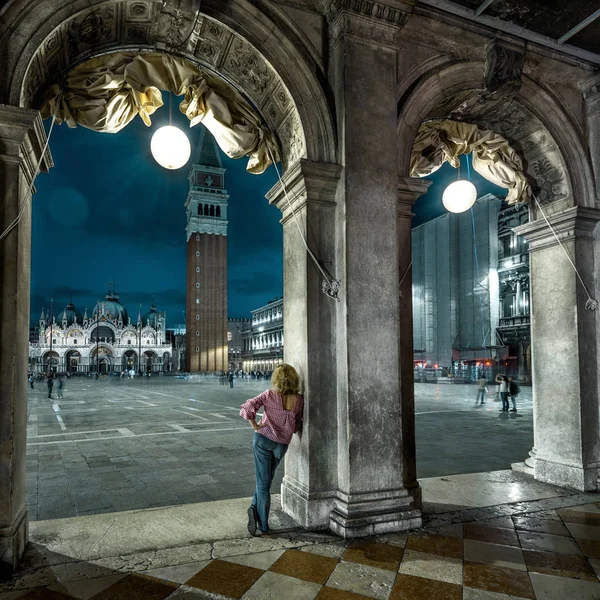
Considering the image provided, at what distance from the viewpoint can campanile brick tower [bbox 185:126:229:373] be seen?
229 feet

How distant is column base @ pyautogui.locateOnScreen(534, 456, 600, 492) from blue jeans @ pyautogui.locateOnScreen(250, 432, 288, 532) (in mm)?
3704

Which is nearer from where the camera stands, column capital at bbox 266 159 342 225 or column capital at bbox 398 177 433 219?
column capital at bbox 266 159 342 225

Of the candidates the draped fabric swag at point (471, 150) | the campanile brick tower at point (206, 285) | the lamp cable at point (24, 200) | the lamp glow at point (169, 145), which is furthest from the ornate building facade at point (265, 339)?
the lamp cable at point (24, 200)

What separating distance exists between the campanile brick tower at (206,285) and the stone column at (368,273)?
2620 inches

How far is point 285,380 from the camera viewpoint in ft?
14.7

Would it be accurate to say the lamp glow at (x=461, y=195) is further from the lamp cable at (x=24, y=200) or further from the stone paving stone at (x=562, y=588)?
the lamp cable at (x=24, y=200)

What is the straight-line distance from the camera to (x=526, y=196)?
6.65 m

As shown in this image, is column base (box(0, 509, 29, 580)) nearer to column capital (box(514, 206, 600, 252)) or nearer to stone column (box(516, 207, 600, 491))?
stone column (box(516, 207, 600, 491))

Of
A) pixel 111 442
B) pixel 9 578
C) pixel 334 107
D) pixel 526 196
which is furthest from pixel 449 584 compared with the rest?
pixel 111 442

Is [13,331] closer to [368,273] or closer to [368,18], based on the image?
[368,273]

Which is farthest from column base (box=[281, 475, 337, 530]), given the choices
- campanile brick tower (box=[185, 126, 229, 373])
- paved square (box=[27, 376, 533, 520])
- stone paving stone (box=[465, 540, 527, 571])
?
campanile brick tower (box=[185, 126, 229, 373])

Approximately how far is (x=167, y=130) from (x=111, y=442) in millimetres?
7482

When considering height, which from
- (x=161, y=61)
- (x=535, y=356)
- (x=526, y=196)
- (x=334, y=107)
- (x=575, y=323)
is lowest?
(x=535, y=356)

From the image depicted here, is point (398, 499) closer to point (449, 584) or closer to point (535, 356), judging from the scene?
point (449, 584)
